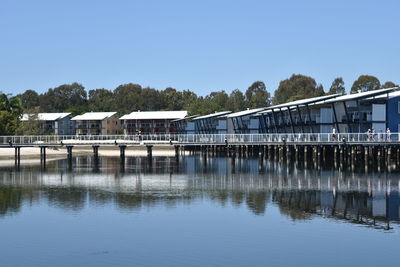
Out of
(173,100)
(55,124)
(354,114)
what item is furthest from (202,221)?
(173,100)

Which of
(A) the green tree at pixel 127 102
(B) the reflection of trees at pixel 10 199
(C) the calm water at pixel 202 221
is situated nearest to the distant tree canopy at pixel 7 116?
(C) the calm water at pixel 202 221

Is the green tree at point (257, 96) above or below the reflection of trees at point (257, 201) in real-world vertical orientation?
above

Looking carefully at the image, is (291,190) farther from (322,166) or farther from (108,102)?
(108,102)

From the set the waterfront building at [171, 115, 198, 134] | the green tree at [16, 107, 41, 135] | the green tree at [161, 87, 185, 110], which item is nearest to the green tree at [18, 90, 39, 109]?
the green tree at [161, 87, 185, 110]

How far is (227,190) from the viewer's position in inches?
1543

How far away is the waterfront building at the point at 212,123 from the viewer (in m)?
107

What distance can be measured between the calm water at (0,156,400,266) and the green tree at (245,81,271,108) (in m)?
116

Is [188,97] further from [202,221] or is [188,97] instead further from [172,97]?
[202,221]

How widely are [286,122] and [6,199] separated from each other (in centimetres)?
4964

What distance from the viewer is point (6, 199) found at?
117 feet

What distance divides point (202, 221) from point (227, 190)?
1105cm

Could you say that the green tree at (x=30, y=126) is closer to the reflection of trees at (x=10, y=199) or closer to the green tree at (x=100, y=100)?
the green tree at (x=100, y=100)

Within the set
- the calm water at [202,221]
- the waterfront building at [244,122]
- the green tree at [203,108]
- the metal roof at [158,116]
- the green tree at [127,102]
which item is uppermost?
the green tree at [127,102]

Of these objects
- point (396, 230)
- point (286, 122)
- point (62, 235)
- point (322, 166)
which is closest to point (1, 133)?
point (286, 122)
